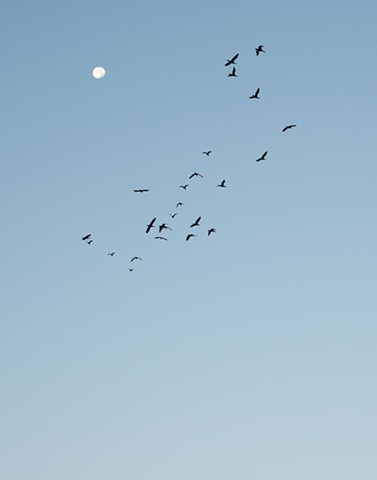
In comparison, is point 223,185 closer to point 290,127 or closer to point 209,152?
point 209,152

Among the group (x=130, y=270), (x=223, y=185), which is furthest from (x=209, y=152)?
(x=130, y=270)

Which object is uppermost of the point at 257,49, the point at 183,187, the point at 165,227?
the point at 257,49

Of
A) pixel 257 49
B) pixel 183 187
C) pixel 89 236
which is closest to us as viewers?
pixel 257 49

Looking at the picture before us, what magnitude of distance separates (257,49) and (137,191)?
87.5 feet

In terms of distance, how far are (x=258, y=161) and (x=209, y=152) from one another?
9670 millimetres

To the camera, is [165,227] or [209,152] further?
[209,152]

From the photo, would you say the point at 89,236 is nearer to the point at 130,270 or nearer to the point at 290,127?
the point at 130,270

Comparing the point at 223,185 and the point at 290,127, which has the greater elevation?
the point at 290,127

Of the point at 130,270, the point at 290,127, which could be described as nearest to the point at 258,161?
the point at 290,127

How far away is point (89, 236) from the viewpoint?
11475cm

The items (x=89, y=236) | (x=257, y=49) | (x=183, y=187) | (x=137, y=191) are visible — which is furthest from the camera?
(x=89, y=236)

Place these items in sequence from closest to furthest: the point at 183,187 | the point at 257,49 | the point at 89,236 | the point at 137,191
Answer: the point at 257,49 < the point at 137,191 < the point at 183,187 < the point at 89,236

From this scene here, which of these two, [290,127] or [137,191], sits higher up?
[290,127]

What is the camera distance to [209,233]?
9812 centimetres
